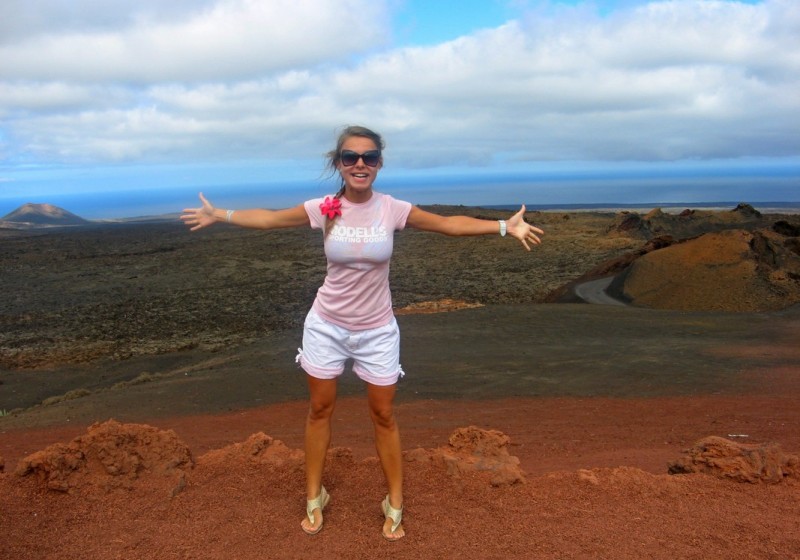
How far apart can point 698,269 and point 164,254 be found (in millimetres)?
19933

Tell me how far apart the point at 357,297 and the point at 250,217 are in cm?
71

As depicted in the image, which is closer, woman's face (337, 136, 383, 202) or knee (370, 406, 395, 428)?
woman's face (337, 136, 383, 202)

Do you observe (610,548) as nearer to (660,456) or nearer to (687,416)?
(660,456)

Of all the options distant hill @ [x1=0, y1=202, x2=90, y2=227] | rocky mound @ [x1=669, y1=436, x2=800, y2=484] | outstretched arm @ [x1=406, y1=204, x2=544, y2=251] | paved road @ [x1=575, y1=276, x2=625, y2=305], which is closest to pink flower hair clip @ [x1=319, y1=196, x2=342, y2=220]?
outstretched arm @ [x1=406, y1=204, x2=544, y2=251]

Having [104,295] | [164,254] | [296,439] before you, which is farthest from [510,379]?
[164,254]

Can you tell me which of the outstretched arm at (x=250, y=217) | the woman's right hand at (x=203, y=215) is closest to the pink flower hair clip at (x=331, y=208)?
the outstretched arm at (x=250, y=217)

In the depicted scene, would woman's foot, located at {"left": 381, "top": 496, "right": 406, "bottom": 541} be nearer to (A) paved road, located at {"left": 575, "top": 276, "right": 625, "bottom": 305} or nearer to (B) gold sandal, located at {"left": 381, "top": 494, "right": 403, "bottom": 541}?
(B) gold sandal, located at {"left": 381, "top": 494, "right": 403, "bottom": 541}

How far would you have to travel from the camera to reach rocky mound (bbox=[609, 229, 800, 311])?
13141mm

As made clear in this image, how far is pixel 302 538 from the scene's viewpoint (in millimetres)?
3422

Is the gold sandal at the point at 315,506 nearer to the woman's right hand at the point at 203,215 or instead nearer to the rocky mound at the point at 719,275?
the woman's right hand at the point at 203,215

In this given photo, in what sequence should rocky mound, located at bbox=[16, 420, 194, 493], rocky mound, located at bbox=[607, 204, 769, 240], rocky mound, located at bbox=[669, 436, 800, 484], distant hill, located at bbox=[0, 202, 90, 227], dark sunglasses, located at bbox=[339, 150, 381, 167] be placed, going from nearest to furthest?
dark sunglasses, located at bbox=[339, 150, 381, 167] → rocky mound, located at bbox=[16, 420, 194, 493] → rocky mound, located at bbox=[669, 436, 800, 484] → rocky mound, located at bbox=[607, 204, 769, 240] → distant hill, located at bbox=[0, 202, 90, 227]

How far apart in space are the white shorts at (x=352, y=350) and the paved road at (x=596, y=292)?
463 inches

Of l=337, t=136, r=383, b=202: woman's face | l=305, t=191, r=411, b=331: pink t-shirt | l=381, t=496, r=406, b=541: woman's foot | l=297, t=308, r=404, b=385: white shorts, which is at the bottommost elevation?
l=381, t=496, r=406, b=541: woman's foot

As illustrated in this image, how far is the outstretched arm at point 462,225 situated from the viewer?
3502 mm
